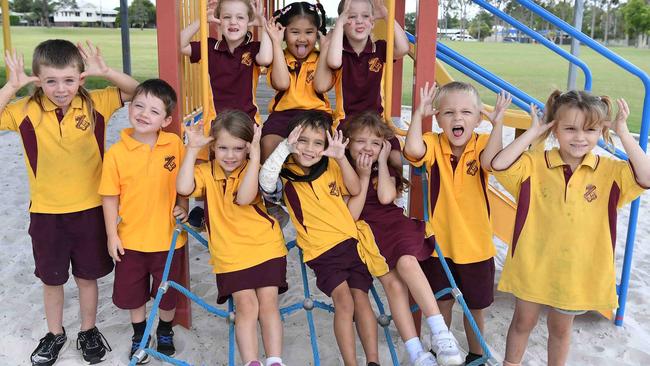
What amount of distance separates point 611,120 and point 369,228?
111cm

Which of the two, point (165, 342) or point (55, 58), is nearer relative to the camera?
point (55, 58)

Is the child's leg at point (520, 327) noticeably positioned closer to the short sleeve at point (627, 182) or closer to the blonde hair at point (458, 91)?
the short sleeve at point (627, 182)

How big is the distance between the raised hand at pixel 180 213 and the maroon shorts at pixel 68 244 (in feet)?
1.25

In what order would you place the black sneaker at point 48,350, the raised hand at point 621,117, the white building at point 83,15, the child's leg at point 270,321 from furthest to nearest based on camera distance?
the white building at point 83,15 < the black sneaker at point 48,350 < the child's leg at point 270,321 < the raised hand at point 621,117

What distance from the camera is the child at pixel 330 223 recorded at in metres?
2.60

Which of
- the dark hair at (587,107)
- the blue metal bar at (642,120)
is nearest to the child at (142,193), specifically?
the dark hair at (587,107)

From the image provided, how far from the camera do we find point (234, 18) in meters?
3.19

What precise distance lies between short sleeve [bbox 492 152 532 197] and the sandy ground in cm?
104

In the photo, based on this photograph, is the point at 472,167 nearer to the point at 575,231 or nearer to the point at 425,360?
the point at 575,231

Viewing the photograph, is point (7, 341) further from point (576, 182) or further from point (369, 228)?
point (576, 182)

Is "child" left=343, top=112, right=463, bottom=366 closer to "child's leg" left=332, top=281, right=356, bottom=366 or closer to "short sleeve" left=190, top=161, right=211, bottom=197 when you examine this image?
"child's leg" left=332, top=281, right=356, bottom=366

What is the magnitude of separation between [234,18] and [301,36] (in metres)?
0.39

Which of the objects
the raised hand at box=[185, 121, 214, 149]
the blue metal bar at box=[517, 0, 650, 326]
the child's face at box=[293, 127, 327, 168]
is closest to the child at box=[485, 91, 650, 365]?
the child's face at box=[293, 127, 327, 168]

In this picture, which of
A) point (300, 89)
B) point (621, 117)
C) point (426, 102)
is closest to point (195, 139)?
point (300, 89)
